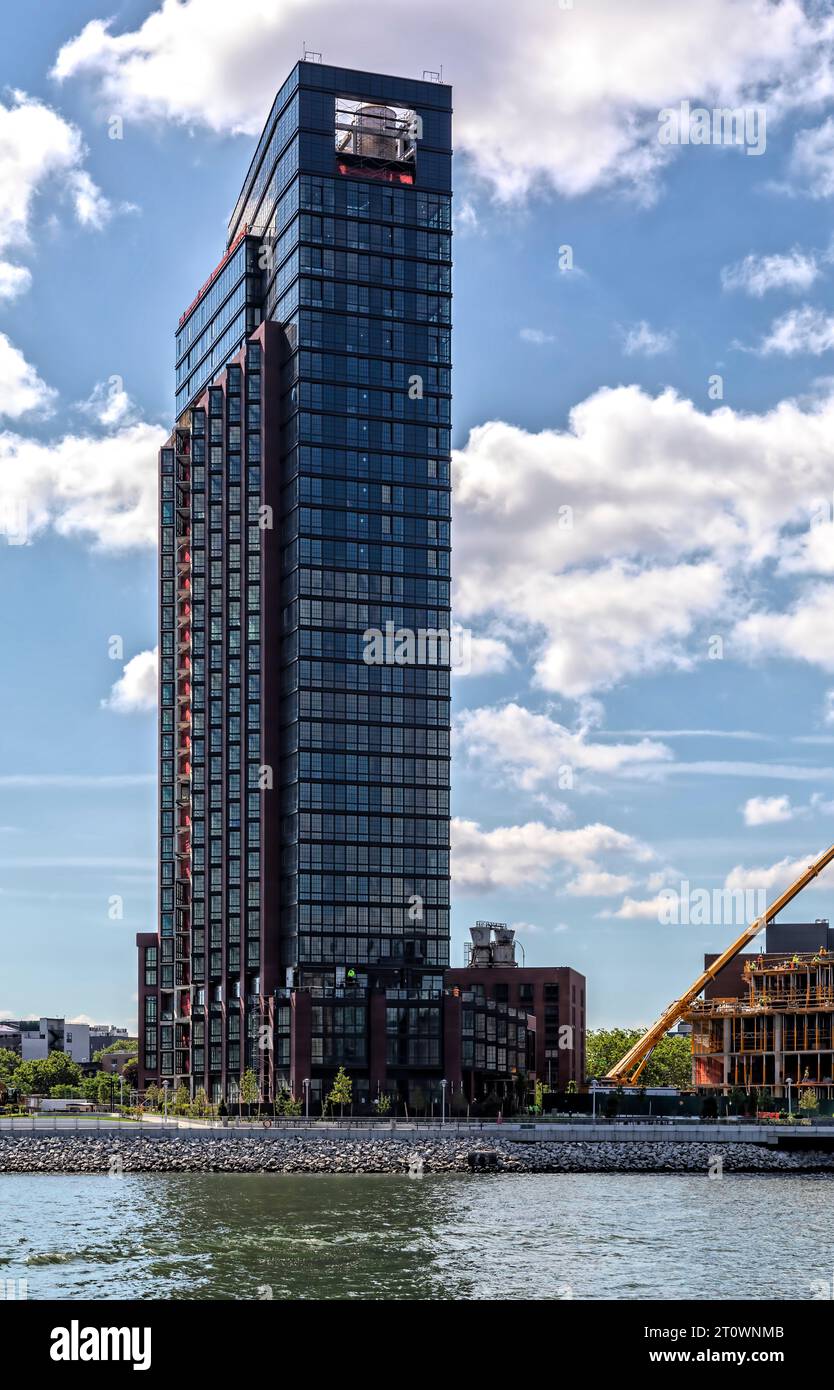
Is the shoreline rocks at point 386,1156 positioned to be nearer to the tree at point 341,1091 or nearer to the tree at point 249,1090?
the tree at point 341,1091

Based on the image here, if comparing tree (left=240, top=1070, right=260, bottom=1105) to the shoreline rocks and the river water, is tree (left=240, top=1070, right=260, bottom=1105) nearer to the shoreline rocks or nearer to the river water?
the shoreline rocks

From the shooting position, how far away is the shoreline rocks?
12444cm

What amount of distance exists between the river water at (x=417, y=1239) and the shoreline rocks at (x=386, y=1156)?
12.5 metres

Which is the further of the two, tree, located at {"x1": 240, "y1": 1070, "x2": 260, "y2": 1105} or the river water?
tree, located at {"x1": 240, "y1": 1070, "x2": 260, "y2": 1105}

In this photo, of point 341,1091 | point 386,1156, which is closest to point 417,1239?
point 386,1156

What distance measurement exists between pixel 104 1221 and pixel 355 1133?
196 ft

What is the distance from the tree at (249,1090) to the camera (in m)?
188

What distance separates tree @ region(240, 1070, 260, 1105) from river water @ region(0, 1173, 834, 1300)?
76.0 metres

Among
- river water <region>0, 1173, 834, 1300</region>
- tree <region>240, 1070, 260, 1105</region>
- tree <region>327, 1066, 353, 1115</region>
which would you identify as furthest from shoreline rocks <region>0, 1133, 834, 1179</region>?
tree <region>240, 1070, 260, 1105</region>

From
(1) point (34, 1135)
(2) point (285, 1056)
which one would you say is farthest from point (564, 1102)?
(1) point (34, 1135)

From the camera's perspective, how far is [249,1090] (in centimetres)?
18812

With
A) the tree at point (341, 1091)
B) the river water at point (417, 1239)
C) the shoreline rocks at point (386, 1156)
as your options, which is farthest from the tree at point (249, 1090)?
the river water at point (417, 1239)
